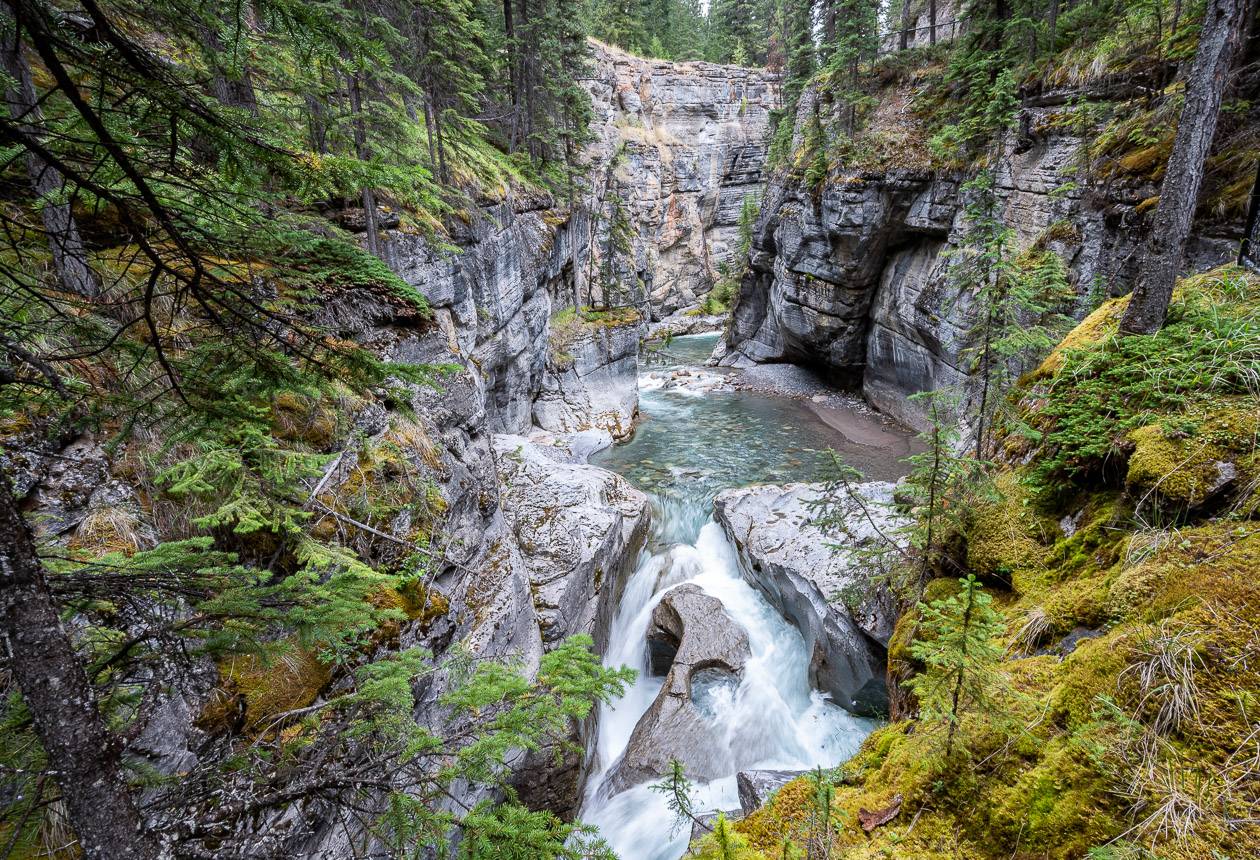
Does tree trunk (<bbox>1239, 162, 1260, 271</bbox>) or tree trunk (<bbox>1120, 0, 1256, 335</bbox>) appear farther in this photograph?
tree trunk (<bbox>1239, 162, 1260, 271</bbox>)

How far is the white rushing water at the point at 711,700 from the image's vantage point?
765 centimetres

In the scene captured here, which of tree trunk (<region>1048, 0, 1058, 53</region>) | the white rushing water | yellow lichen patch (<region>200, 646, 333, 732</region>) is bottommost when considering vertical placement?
the white rushing water

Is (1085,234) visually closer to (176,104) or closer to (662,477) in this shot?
(662,477)

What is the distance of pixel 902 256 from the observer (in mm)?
20891

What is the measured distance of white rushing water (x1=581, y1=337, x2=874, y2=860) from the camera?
7.65 metres

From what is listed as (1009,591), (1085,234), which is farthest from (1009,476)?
(1085,234)

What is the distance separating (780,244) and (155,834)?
27.7 m

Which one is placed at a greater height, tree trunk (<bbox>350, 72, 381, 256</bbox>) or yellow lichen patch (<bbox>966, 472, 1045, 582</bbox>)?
tree trunk (<bbox>350, 72, 381, 256</bbox>)

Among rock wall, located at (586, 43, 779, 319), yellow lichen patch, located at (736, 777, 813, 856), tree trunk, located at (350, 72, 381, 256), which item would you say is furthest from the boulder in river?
rock wall, located at (586, 43, 779, 319)

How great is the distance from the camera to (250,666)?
12.7ft

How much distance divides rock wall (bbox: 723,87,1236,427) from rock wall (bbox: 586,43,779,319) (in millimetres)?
14124

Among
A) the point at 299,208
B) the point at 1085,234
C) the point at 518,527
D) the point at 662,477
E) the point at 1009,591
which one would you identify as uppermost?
the point at 299,208

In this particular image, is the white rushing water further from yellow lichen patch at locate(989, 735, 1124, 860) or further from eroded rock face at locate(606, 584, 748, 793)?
yellow lichen patch at locate(989, 735, 1124, 860)

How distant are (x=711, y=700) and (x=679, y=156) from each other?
151 feet
